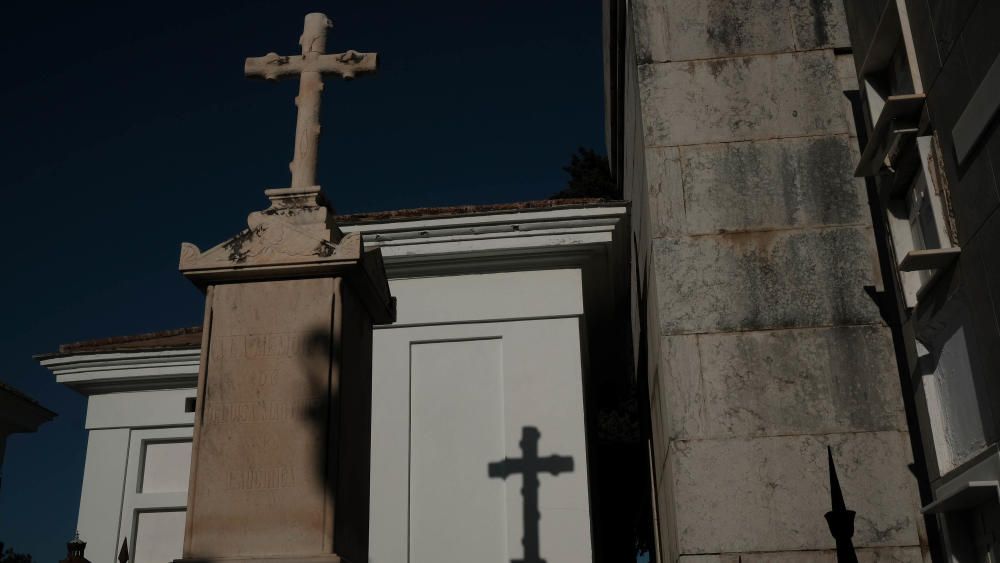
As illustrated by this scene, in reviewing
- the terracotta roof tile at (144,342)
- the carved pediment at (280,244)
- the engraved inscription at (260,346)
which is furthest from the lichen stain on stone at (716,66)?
the terracotta roof tile at (144,342)

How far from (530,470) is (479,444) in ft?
2.37

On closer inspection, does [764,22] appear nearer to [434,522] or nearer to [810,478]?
[810,478]

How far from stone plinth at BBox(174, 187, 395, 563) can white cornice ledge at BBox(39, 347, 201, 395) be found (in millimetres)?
7295

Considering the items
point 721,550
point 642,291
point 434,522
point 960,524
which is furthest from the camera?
point 434,522

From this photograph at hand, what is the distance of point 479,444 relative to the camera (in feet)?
36.5

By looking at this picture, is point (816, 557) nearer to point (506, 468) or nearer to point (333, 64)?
point (506, 468)

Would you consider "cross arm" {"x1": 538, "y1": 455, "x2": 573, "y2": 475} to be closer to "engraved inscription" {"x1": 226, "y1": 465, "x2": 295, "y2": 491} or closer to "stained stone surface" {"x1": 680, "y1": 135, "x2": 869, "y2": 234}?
"stained stone surface" {"x1": 680, "y1": 135, "x2": 869, "y2": 234}

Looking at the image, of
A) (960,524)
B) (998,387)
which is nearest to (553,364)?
(960,524)

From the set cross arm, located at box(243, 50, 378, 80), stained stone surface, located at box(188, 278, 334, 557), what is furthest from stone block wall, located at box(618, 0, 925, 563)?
stained stone surface, located at box(188, 278, 334, 557)

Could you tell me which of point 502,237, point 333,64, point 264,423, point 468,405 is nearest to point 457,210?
point 502,237

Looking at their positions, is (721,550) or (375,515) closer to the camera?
(721,550)

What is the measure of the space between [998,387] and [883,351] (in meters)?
1.82

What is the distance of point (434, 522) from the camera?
10.8 meters

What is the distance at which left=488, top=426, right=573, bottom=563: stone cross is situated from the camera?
1054cm
